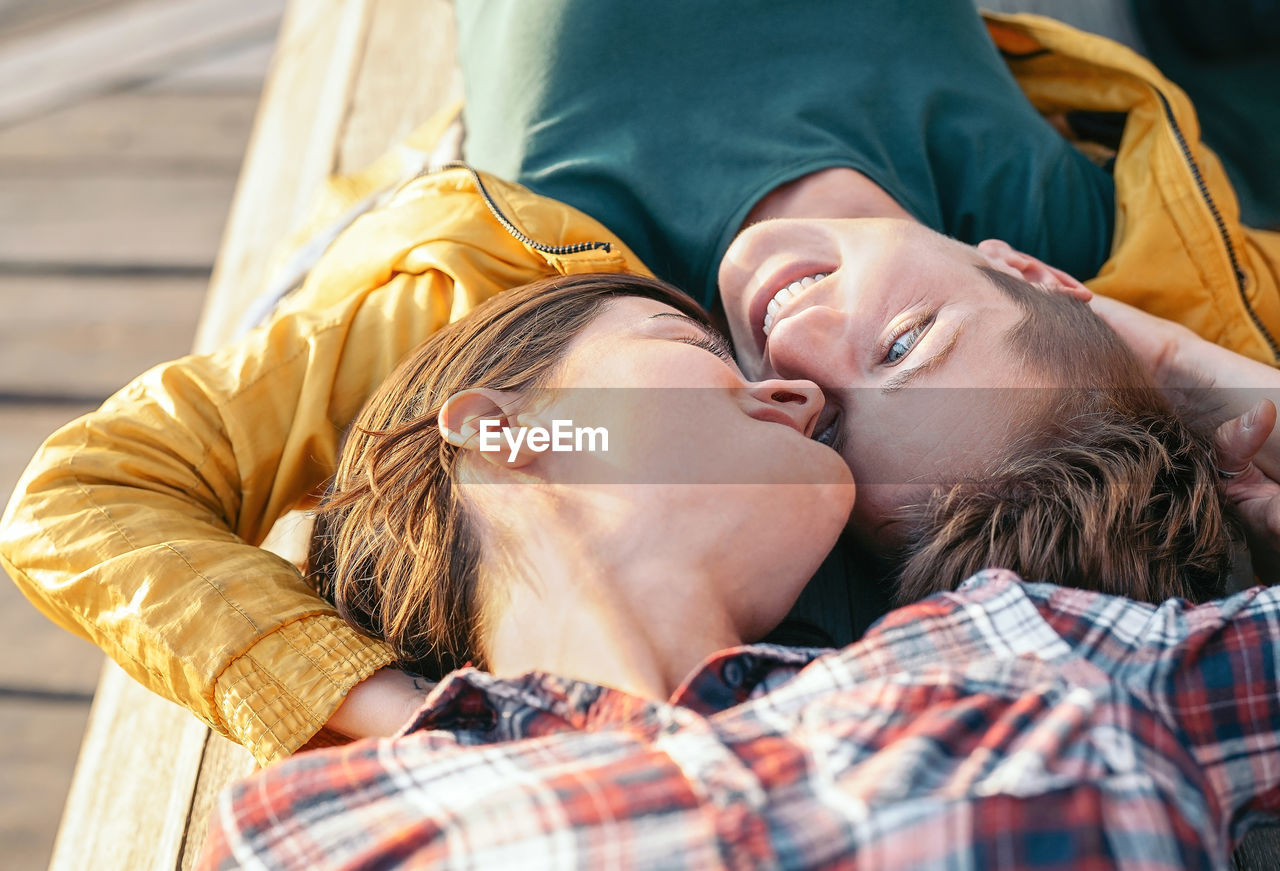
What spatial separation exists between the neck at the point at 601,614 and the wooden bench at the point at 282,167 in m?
0.47

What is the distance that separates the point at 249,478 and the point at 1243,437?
1022 mm

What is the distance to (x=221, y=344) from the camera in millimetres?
1577

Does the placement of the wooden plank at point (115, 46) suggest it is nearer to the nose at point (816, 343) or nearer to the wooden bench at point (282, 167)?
the wooden bench at point (282, 167)

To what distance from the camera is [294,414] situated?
1.11 meters

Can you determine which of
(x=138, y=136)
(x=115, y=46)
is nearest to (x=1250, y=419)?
(x=138, y=136)

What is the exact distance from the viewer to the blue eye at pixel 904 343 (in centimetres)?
101

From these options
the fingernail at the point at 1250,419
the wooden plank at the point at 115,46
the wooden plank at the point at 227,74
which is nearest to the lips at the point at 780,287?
the fingernail at the point at 1250,419

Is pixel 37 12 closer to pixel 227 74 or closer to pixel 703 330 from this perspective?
pixel 227 74

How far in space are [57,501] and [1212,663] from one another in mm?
1023

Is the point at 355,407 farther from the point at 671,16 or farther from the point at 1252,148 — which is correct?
the point at 1252,148

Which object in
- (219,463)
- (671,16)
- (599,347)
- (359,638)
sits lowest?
(359,638)

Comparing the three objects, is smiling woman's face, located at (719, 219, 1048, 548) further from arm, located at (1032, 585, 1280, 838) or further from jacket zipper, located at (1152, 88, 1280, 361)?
jacket zipper, located at (1152, 88, 1280, 361)

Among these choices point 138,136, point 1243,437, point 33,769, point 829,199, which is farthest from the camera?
point 138,136

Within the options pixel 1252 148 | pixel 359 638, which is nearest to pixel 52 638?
pixel 359 638
